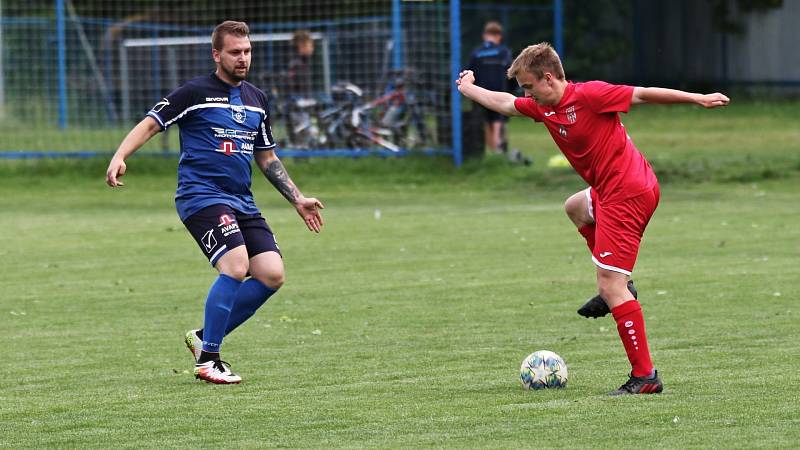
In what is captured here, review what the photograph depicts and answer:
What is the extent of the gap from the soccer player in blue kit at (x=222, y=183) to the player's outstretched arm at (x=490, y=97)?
1.18m

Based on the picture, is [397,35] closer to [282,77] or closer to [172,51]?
[282,77]

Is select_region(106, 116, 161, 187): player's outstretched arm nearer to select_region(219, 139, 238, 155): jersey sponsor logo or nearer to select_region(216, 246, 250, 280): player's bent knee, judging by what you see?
select_region(219, 139, 238, 155): jersey sponsor logo

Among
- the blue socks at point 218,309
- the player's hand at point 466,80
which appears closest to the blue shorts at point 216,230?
the blue socks at point 218,309

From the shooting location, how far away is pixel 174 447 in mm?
6348

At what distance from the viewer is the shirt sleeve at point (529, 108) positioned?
25.3 ft

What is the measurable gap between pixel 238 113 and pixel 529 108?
166 cm

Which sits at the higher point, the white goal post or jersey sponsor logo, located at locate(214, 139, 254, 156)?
jersey sponsor logo, located at locate(214, 139, 254, 156)

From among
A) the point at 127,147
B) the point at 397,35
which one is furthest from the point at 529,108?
the point at 397,35

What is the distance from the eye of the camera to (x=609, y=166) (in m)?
7.59

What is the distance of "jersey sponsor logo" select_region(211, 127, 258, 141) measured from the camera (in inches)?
A: 328

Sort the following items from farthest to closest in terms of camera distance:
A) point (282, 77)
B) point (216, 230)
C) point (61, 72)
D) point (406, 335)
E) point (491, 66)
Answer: point (61, 72) → point (282, 77) → point (491, 66) → point (406, 335) → point (216, 230)

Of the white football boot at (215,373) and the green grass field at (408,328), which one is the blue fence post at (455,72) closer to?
the green grass field at (408,328)

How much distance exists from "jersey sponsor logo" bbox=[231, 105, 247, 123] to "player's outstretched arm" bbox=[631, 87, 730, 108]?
2.22 m

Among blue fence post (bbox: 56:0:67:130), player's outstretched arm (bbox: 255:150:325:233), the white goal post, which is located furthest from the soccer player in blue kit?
blue fence post (bbox: 56:0:67:130)
